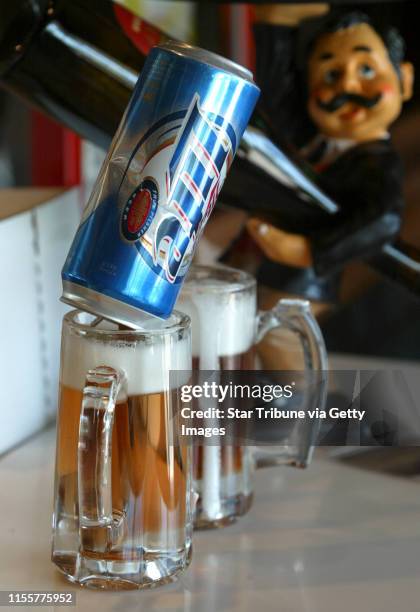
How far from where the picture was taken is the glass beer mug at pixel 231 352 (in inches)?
18.8

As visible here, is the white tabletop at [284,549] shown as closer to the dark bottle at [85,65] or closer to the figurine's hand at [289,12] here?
the dark bottle at [85,65]

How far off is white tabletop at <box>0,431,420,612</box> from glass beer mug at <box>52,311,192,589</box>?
0.8 inches

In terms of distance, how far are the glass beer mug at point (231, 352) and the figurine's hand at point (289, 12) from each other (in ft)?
0.89

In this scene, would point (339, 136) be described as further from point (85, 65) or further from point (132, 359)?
point (132, 359)

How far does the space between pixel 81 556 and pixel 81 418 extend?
8cm

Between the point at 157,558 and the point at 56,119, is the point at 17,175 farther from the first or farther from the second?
the point at 157,558

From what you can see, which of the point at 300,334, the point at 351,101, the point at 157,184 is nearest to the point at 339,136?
the point at 351,101

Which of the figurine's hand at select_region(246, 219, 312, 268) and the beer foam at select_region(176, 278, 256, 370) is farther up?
the figurine's hand at select_region(246, 219, 312, 268)

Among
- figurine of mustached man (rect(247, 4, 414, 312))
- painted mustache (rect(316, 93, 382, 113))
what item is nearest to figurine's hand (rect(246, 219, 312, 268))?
figurine of mustached man (rect(247, 4, 414, 312))

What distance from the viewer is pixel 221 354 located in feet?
1.57

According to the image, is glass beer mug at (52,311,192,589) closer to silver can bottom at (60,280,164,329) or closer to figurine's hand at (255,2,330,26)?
silver can bottom at (60,280,164,329)

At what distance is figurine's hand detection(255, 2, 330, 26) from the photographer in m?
0.69

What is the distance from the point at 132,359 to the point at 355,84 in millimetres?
337

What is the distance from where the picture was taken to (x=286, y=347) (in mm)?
630
